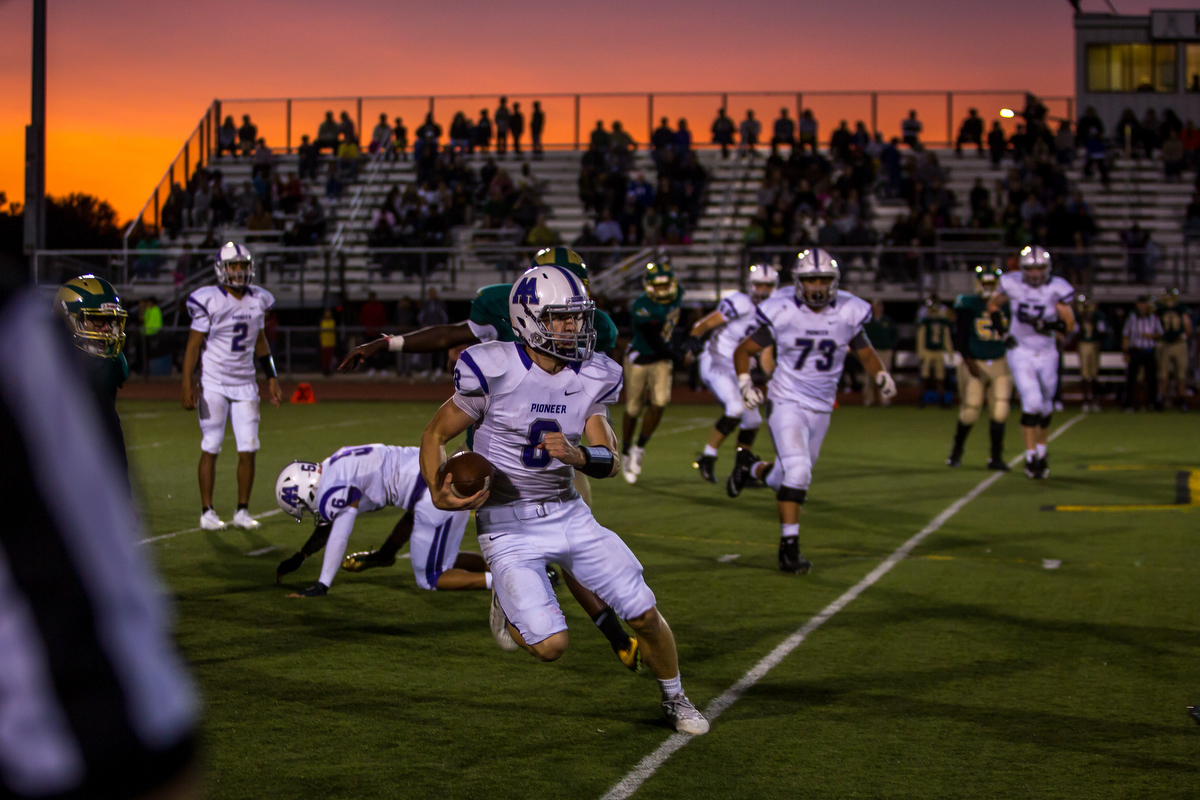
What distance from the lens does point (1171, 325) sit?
67.6 ft

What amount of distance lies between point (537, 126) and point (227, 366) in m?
22.2

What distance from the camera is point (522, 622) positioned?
4.48m

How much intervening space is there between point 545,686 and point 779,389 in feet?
Answer: 10.7

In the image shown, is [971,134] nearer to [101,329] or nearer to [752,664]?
[752,664]

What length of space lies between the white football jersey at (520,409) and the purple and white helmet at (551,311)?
4.1 inches

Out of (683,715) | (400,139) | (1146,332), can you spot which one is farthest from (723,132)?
(683,715)

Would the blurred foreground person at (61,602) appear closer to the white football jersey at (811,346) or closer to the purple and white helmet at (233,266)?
the white football jersey at (811,346)

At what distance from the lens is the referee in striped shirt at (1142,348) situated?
20.3 meters

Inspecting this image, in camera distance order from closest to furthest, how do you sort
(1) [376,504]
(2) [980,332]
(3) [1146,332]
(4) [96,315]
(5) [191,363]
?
(4) [96,315] → (1) [376,504] → (5) [191,363] → (2) [980,332] → (3) [1146,332]

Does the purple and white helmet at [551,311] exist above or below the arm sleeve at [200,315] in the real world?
below

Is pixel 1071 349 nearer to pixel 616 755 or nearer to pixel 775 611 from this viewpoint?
pixel 775 611

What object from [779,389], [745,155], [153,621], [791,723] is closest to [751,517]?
[779,389]

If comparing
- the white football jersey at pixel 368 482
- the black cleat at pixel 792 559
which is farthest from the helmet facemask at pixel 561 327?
the black cleat at pixel 792 559

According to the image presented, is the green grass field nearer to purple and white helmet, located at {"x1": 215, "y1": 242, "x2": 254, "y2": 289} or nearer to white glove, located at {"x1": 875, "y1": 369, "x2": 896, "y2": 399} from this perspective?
white glove, located at {"x1": 875, "y1": 369, "x2": 896, "y2": 399}
